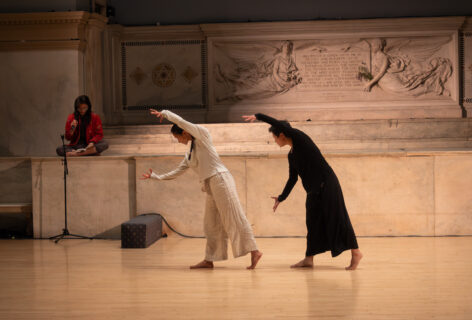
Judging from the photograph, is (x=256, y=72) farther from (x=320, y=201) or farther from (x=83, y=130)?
(x=320, y=201)

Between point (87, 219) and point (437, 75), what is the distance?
7.54 m

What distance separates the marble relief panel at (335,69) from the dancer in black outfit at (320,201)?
21.6 feet

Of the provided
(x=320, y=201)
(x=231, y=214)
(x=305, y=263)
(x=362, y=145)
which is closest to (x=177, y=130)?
(x=231, y=214)

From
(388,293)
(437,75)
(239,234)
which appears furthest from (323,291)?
(437,75)

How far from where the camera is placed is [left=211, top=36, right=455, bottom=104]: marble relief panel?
12.6 meters

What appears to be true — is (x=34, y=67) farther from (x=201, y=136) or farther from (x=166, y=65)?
(x=201, y=136)

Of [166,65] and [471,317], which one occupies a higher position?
[166,65]

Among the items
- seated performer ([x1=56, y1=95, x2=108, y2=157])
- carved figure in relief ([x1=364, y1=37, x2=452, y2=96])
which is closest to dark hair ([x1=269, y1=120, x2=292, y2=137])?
seated performer ([x1=56, y1=95, x2=108, y2=157])

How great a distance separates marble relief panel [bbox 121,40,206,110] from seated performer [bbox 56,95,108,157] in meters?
3.83

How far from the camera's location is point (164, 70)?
13.1m

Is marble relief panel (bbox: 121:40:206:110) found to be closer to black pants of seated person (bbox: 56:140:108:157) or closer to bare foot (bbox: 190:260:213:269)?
black pants of seated person (bbox: 56:140:108:157)

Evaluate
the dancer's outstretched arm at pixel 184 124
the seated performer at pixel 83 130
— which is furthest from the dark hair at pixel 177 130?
the seated performer at pixel 83 130

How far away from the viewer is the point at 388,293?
5.30m

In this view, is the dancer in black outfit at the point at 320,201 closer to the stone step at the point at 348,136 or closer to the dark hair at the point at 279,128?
the dark hair at the point at 279,128
